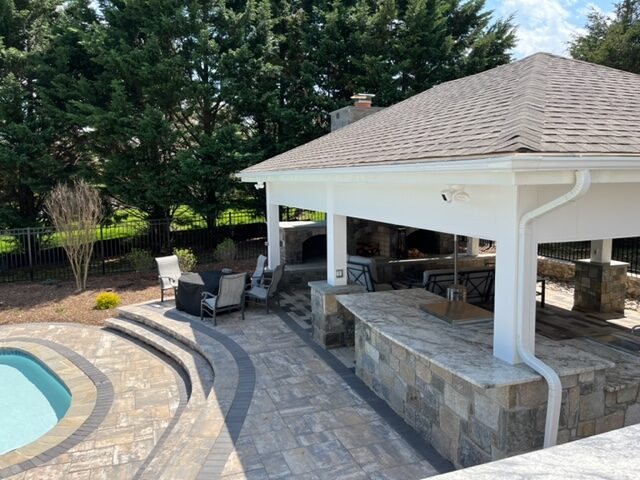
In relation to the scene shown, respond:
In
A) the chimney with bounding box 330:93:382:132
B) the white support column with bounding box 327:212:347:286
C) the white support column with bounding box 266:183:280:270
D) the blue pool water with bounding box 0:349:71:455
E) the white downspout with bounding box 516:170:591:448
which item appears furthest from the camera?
the chimney with bounding box 330:93:382:132

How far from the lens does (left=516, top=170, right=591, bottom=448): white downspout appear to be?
13.9 ft

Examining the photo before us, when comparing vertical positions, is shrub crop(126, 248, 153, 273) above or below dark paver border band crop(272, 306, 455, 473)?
above

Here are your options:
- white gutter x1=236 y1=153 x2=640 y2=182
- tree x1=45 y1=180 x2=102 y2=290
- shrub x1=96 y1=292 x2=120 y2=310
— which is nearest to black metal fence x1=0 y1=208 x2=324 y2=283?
tree x1=45 y1=180 x2=102 y2=290

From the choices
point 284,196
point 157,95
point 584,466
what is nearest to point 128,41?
point 157,95

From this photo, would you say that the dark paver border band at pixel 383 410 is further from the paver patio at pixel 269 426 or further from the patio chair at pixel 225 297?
the patio chair at pixel 225 297

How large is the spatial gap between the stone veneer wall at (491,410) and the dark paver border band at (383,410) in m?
0.08

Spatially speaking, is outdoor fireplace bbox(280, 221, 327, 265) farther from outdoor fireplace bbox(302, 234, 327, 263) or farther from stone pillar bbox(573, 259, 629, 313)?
stone pillar bbox(573, 259, 629, 313)

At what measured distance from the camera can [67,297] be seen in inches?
539

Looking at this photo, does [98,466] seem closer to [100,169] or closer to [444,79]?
[100,169]

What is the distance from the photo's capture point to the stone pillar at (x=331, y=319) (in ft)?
28.3

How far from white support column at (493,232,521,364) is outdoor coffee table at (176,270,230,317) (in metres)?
7.42

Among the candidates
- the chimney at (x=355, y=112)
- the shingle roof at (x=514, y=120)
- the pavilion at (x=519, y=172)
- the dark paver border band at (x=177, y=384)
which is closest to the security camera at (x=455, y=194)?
the pavilion at (x=519, y=172)

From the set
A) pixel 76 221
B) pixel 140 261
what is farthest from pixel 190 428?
pixel 140 261

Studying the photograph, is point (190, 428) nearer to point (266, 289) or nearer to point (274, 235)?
point (266, 289)
